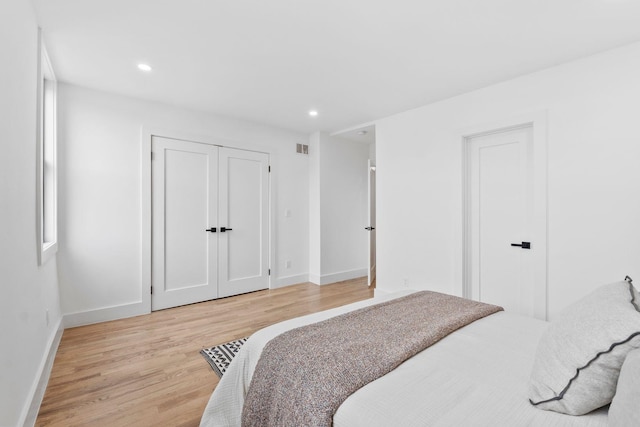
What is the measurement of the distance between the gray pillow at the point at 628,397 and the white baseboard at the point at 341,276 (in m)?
4.14

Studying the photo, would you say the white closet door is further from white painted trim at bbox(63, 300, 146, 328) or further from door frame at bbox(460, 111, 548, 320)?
door frame at bbox(460, 111, 548, 320)

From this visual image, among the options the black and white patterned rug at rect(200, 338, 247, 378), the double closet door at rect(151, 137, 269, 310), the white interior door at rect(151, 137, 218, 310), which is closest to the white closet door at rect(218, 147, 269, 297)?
the double closet door at rect(151, 137, 269, 310)

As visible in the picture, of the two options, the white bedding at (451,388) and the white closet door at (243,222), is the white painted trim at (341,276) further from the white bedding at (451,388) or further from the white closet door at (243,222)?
the white bedding at (451,388)

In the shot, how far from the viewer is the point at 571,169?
253 centimetres

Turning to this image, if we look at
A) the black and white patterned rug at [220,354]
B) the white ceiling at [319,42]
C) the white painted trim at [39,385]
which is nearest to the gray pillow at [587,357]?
the white ceiling at [319,42]

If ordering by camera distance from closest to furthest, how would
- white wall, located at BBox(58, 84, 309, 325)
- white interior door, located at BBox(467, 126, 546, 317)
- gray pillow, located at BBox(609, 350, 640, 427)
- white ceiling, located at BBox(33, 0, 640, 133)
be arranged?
gray pillow, located at BBox(609, 350, 640, 427) < white ceiling, located at BBox(33, 0, 640, 133) < white interior door, located at BBox(467, 126, 546, 317) < white wall, located at BBox(58, 84, 309, 325)

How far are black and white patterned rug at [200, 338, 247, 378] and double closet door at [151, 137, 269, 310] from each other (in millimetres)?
1416

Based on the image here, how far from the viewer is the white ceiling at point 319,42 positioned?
74.7 inches

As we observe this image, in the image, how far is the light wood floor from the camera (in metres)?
1.78

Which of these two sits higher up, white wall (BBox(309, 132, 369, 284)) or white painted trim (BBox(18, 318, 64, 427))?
white wall (BBox(309, 132, 369, 284))

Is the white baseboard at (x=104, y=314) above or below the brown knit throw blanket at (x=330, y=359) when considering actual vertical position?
below

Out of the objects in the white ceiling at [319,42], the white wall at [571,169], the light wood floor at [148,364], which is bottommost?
the light wood floor at [148,364]

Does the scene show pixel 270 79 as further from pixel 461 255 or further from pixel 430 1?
pixel 461 255

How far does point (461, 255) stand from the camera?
3.23 metres
